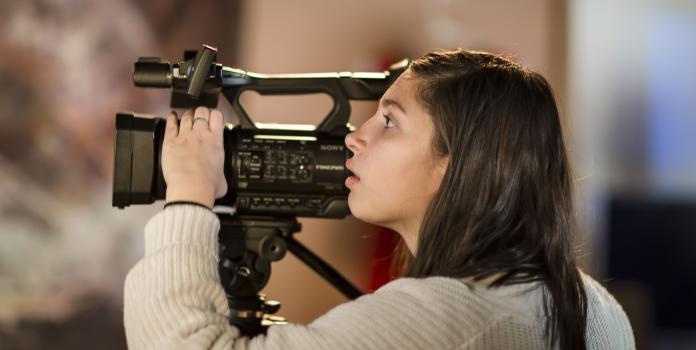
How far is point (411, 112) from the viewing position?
49.6 inches

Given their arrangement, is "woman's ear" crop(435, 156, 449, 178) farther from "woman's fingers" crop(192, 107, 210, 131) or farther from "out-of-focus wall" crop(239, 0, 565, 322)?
"out-of-focus wall" crop(239, 0, 565, 322)

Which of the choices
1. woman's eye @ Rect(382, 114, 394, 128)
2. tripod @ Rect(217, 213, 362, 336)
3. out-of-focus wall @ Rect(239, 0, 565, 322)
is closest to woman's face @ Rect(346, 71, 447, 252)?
woman's eye @ Rect(382, 114, 394, 128)

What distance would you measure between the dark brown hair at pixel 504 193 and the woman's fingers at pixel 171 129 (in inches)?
13.4

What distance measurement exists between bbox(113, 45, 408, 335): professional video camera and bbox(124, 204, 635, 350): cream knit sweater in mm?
187

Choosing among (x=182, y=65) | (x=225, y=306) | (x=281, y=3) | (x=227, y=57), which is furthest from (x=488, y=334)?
(x=281, y=3)

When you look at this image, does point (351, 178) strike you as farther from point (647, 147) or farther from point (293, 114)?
point (647, 147)

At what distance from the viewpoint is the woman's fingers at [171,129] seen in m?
1.25

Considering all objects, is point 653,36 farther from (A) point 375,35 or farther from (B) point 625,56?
(A) point 375,35

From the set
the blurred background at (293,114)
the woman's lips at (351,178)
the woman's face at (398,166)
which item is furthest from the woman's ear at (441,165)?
the blurred background at (293,114)

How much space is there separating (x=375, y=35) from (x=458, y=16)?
35cm

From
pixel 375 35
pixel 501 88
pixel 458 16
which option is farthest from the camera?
pixel 458 16

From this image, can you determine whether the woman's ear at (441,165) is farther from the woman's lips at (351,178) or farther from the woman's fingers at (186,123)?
the woman's fingers at (186,123)

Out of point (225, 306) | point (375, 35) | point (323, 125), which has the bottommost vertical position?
point (225, 306)

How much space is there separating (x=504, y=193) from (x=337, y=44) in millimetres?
1651
